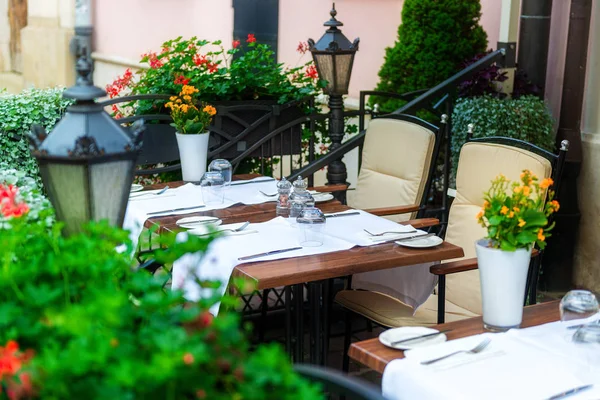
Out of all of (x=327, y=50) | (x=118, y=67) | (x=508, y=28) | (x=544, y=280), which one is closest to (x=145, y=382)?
(x=327, y=50)

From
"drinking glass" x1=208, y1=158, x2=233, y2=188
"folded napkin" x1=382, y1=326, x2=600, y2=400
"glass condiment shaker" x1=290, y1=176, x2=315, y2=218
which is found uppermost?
"drinking glass" x1=208, y1=158, x2=233, y2=188

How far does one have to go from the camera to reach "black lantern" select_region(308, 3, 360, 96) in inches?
192

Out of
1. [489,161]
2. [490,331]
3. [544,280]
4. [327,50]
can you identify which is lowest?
[544,280]

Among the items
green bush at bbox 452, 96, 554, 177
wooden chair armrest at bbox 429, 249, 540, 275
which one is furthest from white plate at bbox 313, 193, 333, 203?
green bush at bbox 452, 96, 554, 177

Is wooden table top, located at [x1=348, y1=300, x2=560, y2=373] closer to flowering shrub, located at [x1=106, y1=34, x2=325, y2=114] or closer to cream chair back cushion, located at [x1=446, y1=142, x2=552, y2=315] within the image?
cream chair back cushion, located at [x1=446, y1=142, x2=552, y2=315]

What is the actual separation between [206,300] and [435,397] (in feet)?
2.58

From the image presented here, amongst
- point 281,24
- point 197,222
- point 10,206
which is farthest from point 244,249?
point 281,24

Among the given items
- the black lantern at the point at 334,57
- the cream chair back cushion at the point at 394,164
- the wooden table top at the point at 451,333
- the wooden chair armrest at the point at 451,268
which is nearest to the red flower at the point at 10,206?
the wooden table top at the point at 451,333

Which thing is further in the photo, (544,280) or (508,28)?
(508,28)

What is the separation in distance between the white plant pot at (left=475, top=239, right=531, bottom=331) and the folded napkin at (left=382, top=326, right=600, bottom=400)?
0.15m

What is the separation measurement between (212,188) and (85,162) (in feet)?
6.71

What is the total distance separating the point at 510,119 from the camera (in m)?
5.01

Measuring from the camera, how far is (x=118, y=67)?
12.2 metres

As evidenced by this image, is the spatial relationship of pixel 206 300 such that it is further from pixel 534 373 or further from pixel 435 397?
pixel 534 373
